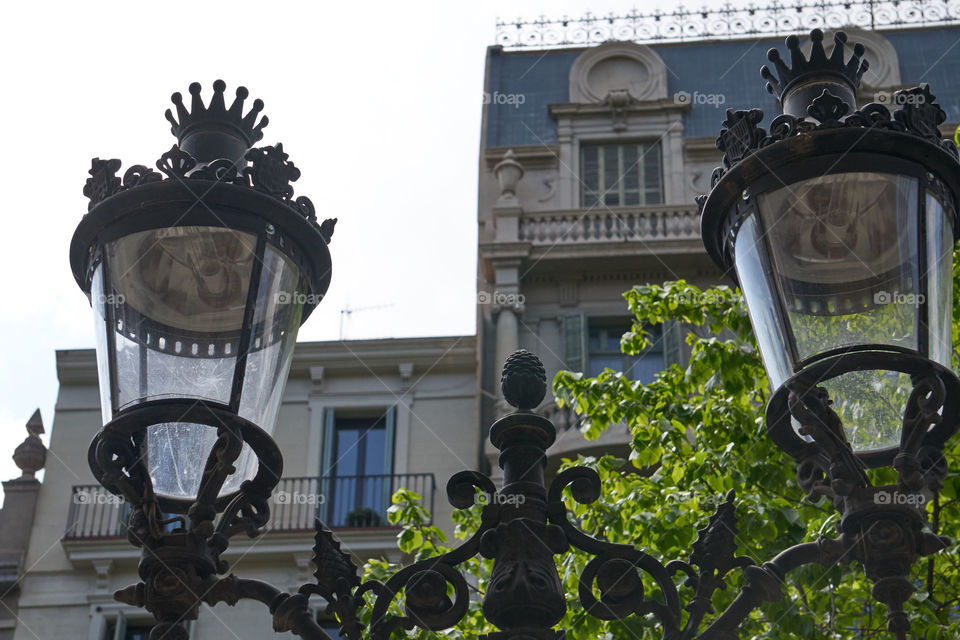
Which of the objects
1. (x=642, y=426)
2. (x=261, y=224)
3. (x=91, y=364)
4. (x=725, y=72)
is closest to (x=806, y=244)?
(x=261, y=224)

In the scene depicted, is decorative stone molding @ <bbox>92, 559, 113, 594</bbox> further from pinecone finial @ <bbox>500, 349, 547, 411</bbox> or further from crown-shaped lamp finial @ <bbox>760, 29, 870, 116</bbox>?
crown-shaped lamp finial @ <bbox>760, 29, 870, 116</bbox>

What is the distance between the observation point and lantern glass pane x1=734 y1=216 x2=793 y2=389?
3.83 m

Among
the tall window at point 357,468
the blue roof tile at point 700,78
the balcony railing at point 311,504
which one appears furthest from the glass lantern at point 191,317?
the blue roof tile at point 700,78

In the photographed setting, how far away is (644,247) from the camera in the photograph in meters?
20.0

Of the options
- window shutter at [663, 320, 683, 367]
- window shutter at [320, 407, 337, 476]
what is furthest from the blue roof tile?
window shutter at [320, 407, 337, 476]

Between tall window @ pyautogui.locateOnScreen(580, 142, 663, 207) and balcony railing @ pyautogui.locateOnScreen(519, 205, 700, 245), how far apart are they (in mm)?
1184

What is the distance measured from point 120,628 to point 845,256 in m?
16.0

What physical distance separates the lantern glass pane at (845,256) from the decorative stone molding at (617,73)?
1988cm

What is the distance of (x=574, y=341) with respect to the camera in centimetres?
1970

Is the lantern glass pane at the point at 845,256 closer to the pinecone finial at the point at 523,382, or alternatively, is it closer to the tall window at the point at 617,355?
the pinecone finial at the point at 523,382

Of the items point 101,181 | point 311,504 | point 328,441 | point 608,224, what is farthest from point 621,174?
point 101,181

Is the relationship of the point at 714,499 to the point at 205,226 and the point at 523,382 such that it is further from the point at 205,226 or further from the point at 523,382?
the point at 205,226

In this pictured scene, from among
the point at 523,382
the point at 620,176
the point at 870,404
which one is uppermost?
the point at 620,176

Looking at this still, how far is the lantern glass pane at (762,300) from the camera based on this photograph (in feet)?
12.6
